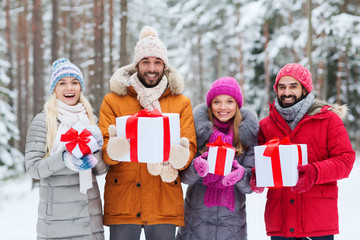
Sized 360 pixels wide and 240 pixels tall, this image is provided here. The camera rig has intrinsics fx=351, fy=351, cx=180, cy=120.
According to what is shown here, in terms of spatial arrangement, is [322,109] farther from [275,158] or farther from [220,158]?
[220,158]

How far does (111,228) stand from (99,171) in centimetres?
55

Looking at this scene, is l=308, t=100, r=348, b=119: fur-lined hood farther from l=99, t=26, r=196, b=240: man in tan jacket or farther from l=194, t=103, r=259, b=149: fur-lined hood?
l=99, t=26, r=196, b=240: man in tan jacket

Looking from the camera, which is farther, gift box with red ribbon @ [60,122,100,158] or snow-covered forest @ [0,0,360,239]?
snow-covered forest @ [0,0,360,239]

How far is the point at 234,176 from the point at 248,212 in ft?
16.8

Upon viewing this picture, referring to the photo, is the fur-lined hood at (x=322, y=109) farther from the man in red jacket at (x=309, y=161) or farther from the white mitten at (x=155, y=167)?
the white mitten at (x=155, y=167)

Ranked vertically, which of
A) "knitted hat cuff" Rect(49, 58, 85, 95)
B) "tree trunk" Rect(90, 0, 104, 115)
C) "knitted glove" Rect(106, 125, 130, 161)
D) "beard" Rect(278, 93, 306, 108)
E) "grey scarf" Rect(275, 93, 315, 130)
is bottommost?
"knitted glove" Rect(106, 125, 130, 161)

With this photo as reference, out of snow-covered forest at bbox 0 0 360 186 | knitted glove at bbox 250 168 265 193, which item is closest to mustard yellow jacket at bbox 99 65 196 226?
knitted glove at bbox 250 168 265 193

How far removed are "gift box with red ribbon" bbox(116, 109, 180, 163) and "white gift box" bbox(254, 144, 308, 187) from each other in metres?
0.80

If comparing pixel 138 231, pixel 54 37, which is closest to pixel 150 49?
pixel 138 231

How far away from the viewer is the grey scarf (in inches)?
125

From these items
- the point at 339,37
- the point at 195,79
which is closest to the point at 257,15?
the point at 339,37

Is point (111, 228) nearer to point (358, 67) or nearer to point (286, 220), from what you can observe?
point (286, 220)

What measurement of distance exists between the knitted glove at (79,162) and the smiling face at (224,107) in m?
1.26

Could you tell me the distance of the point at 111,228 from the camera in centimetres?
330
